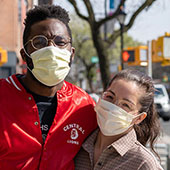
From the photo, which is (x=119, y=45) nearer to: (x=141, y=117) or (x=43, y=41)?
(x=141, y=117)

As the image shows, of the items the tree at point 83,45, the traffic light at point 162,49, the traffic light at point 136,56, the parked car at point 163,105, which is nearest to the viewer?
the traffic light at point 136,56

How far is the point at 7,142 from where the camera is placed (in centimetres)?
213

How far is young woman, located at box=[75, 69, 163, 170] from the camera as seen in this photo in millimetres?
2260

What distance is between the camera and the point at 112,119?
7.88ft

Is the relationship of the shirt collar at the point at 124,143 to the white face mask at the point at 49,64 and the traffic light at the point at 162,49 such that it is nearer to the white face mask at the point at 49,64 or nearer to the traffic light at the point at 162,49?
the white face mask at the point at 49,64

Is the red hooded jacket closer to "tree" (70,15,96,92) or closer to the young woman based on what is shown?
the young woman

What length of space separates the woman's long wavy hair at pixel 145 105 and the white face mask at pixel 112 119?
141mm

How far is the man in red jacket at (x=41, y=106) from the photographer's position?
2.17 m

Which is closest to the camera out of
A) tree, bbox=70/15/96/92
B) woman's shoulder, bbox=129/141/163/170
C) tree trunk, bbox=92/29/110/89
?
woman's shoulder, bbox=129/141/163/170

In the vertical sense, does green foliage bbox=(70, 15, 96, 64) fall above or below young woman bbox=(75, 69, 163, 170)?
above

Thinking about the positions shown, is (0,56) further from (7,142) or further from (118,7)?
(7,142)

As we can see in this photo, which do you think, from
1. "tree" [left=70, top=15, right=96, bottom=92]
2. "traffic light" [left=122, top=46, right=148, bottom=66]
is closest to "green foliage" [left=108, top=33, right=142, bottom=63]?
"tree" [left=70, top=15, right=96, bottom=92]

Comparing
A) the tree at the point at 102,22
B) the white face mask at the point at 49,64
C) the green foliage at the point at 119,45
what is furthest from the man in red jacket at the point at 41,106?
the green foliage at the point at 119,45

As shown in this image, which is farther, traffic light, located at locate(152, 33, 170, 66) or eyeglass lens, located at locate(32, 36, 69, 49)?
traffic light, located at locate(152, 33, 170, 66)
